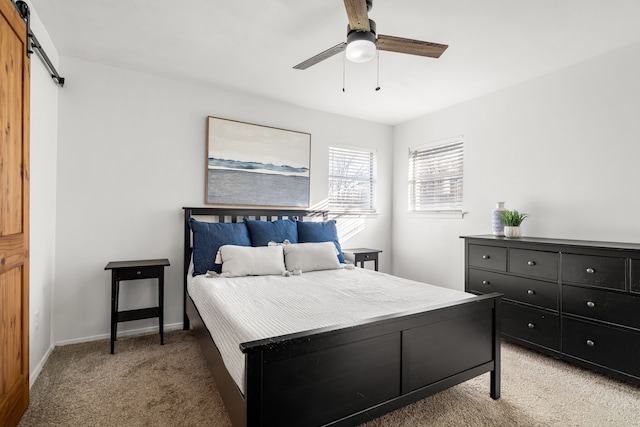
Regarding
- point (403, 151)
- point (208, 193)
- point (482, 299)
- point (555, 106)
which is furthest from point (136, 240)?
point (555, 106)

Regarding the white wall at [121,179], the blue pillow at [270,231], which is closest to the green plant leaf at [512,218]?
the blue pillow at [270,231]

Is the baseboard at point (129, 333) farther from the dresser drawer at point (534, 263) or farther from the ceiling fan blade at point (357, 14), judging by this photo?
the dresser drawer at point (534, 263)

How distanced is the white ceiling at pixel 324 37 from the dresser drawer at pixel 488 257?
67.0 inches

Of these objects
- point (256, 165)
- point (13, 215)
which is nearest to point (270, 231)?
point (256, 165)

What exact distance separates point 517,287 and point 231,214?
2.89m

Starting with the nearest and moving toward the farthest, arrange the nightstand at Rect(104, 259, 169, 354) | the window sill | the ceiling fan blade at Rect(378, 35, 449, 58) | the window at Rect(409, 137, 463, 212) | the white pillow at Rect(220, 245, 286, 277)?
the ceiling fan blade at Rect(378, 35, 449, 58), the nightstand at Rect(104, 259, 169, 354), the white pillow at Rect(220, 245, 286, 277), the window at Rect(409, 137, 463, 212), the window sill

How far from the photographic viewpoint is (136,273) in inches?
111

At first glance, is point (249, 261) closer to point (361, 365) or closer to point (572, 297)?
point (361, 365)

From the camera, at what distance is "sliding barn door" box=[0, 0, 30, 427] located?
1.63m

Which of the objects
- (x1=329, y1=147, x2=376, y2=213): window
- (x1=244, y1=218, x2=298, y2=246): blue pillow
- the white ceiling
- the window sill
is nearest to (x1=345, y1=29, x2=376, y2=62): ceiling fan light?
the white ceiling

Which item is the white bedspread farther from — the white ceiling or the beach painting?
the white ceiling

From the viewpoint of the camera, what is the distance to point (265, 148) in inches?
149

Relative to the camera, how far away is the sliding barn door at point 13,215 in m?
1.63

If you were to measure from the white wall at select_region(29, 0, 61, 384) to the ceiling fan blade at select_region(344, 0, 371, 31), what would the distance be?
7.16 feet
